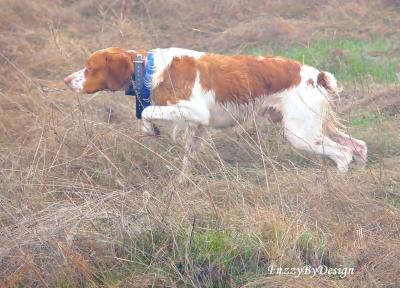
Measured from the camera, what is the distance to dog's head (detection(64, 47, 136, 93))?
549 centimetres

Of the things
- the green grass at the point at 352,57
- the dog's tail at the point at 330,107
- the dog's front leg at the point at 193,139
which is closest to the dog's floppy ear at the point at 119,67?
the dog's front leg at the point at 193,139

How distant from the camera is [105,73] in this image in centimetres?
552

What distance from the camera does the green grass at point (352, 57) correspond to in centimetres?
780

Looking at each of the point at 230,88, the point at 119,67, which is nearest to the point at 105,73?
the point at 119,67

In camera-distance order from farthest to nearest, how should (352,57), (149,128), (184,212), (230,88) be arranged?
(352,57), (230,88), (149,128), (184,212)

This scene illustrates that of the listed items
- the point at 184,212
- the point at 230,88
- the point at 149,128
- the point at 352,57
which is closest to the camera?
the point at 184,212

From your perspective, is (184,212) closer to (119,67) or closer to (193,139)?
(193,139)

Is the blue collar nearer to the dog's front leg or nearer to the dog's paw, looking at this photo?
the dog's paw

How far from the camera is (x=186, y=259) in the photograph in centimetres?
366

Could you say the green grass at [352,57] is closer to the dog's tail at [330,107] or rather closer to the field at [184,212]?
the field at [184,212]

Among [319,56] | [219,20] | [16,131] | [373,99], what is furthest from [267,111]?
[219,20]

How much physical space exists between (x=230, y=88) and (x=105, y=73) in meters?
0.91

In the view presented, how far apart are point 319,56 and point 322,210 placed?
14.8 ft

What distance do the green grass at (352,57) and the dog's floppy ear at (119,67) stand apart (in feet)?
7.32
